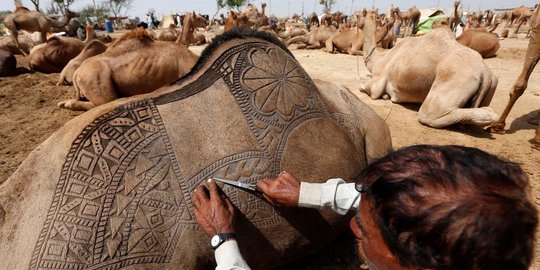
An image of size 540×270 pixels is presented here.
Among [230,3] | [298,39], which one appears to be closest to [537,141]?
[298,39]

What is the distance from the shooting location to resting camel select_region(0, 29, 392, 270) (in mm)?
1315

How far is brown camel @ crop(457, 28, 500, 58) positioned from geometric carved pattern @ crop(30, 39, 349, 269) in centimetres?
1106

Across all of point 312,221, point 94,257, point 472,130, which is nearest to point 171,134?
point 94,257

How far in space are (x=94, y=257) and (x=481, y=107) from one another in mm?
4947

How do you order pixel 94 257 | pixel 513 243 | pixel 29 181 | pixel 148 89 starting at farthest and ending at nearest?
pixel 148 89 → pixel 29 181 → pixel 94 257 → pixel 513 243

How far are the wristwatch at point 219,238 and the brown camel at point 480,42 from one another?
11608mm

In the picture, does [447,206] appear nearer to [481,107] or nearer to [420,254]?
[420,254]

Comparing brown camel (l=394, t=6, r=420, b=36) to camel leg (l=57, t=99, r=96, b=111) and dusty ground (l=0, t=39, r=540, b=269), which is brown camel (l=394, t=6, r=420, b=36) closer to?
dusty ground (l=0, t=39, r=540, b=269)

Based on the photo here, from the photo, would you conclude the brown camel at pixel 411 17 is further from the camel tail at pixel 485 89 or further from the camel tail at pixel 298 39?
the camel tail at pixel 485 89

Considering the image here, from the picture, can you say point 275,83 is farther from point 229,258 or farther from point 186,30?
point 186,30

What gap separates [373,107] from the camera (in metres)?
5.43

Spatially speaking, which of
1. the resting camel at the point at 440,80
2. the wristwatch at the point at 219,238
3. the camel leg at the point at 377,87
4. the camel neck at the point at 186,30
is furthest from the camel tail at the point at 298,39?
the wristwatch at the point at 219,238

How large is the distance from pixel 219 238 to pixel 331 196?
61 centimetres

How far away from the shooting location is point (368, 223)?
97 cm
